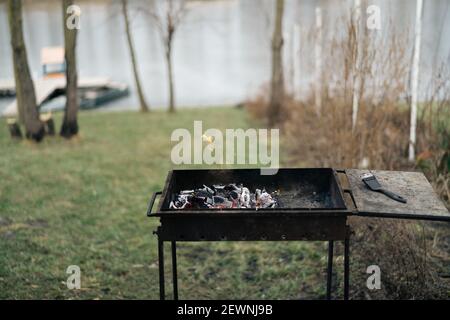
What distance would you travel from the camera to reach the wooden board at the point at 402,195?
116 inches

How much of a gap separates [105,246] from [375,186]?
103 inches

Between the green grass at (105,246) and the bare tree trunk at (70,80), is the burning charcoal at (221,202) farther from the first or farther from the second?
the bare tree trunk at (70,80)

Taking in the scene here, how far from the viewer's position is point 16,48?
7805mm

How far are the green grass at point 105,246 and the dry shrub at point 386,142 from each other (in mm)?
550

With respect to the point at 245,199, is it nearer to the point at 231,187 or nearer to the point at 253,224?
the point at 231,187

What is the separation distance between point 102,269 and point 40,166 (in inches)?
119

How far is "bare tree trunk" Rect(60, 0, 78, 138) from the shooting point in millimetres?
7883

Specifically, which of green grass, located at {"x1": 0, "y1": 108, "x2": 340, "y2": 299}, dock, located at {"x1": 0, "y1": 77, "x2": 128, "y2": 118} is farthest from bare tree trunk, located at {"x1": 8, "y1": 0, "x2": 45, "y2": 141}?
dock, located at {"x1": 0, "y1": 77, "x2": 128, "y2": 118}

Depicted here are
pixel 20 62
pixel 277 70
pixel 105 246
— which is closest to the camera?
pixel 105 246

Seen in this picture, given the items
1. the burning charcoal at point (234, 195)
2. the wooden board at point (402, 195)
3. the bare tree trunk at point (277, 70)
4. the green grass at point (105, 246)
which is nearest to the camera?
the wooden board at point (402, 195)

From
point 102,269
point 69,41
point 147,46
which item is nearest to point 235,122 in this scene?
point 69,41

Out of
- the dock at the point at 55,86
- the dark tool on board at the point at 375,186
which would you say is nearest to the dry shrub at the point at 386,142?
the dark tool on board at the point at 375,186

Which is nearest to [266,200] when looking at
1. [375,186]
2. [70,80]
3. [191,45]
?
[375,186]

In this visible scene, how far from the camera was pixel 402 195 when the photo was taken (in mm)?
3223
